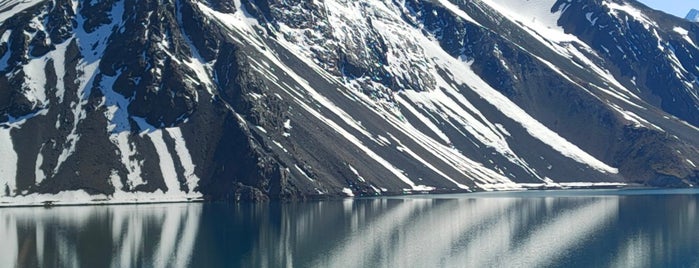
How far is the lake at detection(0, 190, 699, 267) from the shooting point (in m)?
128

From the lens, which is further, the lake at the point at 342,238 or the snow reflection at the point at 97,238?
the lake at the point at 342,238

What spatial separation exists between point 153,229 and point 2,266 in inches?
1670

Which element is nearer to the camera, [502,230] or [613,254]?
[613,254]

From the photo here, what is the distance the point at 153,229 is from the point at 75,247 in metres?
25.4

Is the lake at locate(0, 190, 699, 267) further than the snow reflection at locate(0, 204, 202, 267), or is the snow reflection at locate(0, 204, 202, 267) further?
the lake at locate(0, 190, 699, 267)

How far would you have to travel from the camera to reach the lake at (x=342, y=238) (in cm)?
12775

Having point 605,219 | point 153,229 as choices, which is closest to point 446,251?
point 153,229

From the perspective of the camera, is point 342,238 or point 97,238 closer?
point 97,238

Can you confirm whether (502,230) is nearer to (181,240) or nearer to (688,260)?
(688,260)

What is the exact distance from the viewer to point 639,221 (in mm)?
182500

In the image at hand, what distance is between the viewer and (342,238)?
493 feet

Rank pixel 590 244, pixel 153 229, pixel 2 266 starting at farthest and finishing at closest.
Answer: pixel 153 229 < pixel 590 244 < pixel 2 266

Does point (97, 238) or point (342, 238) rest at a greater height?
point (97, 238)

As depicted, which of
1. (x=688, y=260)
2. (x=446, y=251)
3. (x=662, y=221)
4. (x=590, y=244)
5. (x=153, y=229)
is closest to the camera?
(x=688, y=260)
